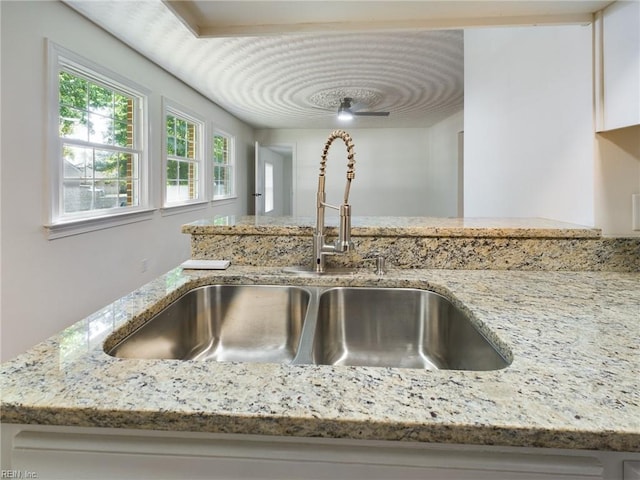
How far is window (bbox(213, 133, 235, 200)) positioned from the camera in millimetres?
5703

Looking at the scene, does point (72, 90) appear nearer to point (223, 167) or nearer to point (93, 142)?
point (93, 142)

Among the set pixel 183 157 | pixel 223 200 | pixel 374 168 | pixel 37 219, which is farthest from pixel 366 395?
pixel 374 168

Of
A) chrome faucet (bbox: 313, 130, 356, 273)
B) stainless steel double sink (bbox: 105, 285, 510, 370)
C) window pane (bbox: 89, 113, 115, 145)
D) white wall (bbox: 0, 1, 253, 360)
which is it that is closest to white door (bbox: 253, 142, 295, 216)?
window pane (bbox: 89, 113, 115, 145)

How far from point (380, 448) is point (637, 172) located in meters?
1.45

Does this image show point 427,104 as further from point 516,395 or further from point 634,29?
point 516,395

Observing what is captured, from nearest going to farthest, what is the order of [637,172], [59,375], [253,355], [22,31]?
[59,375] < [253,355] < [637,172] < [22,31]

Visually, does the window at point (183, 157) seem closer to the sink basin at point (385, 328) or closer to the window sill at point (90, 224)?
the window sill at point (90, 224)

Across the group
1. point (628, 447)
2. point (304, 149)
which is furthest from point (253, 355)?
point (304, 149)

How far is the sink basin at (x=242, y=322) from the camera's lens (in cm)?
108

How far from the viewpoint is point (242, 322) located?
1160mm

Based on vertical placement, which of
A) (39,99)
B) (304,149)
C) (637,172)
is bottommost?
(637,172)

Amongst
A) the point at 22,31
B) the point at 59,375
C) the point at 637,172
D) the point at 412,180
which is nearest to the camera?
the point at 59,375

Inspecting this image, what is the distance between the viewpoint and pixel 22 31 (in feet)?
7.28

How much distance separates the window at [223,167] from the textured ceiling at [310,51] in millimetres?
534
